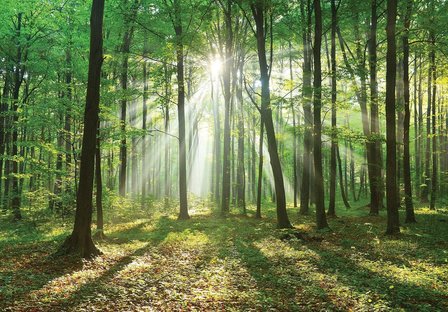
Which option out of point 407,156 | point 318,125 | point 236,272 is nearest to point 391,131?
point 318,125

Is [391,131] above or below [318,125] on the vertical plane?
below

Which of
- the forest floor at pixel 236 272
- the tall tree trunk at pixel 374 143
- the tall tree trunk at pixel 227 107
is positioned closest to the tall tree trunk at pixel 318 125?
the forest floor at pixel 236 272

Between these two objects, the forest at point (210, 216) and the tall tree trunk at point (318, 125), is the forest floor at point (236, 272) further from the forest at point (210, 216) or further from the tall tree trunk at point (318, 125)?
the tall tree trunk at point (318, 125)

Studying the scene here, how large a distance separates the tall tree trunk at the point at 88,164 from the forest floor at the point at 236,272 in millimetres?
520

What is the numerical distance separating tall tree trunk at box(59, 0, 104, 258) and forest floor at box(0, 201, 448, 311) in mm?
520

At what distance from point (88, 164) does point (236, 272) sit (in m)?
5.32

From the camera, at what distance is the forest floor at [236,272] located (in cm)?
654

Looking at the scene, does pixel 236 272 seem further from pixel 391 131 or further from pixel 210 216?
pixel 210 216

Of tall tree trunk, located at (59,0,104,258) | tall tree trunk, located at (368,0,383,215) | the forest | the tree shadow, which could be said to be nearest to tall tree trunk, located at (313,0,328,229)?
the forest

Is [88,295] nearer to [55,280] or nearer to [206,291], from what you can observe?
[55,280]

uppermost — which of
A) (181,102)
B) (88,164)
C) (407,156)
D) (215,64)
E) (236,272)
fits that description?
(215,64)

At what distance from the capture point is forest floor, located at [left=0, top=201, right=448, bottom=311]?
6.54 metres

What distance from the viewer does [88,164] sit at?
1025cm

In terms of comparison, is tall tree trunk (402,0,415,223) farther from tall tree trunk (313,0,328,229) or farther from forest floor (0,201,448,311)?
tall tree trunk (313,0,328,229)
